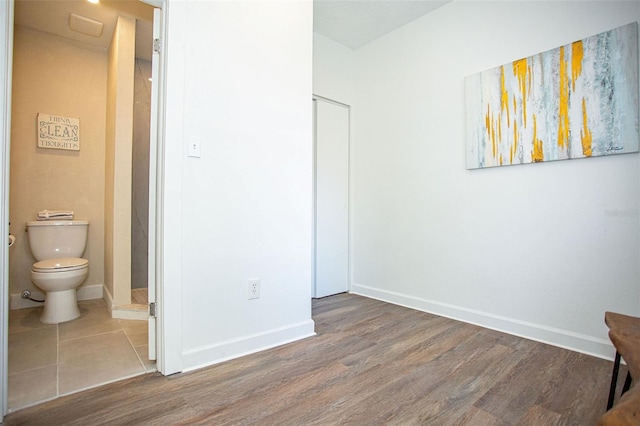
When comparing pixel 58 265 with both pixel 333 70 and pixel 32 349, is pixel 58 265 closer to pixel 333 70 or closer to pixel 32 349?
pixel 32 349

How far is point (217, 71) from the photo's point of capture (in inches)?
70.4

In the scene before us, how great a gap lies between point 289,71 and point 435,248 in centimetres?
186

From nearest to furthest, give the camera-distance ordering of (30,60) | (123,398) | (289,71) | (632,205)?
(123,398)
(632,205)
(289,71)
(30,60)

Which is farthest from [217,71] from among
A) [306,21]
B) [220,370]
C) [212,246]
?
[220,370]

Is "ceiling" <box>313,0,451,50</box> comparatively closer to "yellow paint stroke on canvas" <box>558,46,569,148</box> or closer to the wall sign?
"yellow paint stroke on canvas" <box>558,46,569,148</box>

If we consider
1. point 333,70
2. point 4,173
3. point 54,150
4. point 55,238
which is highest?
point 333,70

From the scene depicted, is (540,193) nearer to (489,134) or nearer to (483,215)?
(483,215)

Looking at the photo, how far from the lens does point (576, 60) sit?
1.94 metres

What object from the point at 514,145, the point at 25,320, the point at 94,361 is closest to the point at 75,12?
the point at 25,320

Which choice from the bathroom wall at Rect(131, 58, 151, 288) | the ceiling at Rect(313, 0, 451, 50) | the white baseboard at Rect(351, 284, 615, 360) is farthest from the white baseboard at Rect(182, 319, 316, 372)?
the ceiling at Rect(313, 0, 451, 50)

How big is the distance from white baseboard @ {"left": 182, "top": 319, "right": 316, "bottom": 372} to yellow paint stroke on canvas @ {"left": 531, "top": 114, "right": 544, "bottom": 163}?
194 centimetres

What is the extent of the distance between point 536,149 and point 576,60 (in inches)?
22.4

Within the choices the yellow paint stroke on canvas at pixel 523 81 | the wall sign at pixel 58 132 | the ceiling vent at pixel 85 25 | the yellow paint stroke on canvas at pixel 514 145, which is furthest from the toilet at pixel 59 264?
the yellow paint stroke on canvas at pixel 523 81

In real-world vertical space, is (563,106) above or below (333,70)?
below
